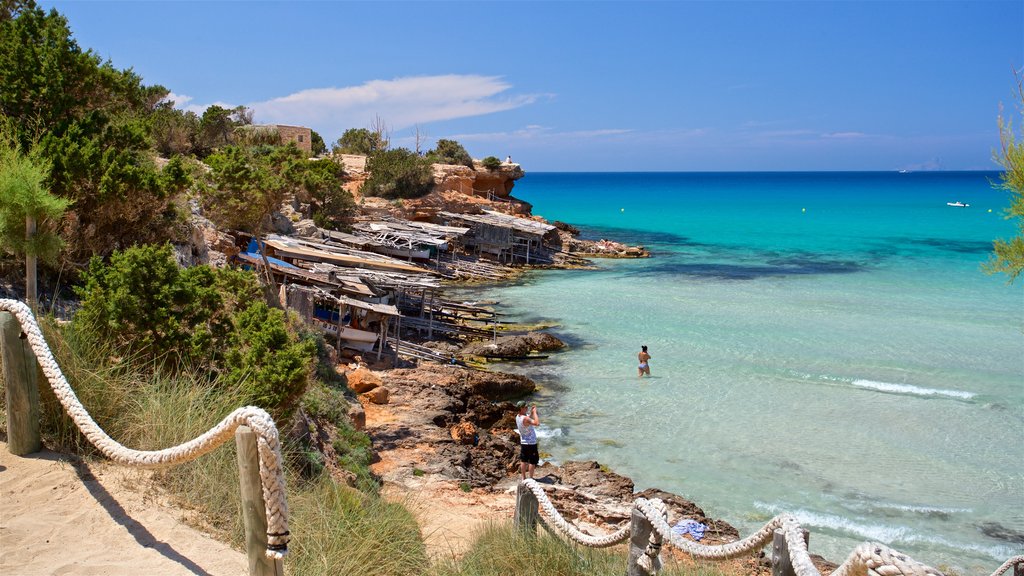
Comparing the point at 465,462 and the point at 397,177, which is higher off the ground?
the point at 397,177

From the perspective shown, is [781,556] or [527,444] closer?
[781,556]

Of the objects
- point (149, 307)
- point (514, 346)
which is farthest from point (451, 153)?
point (149, 307)

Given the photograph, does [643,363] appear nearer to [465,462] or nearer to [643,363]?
[643,363]

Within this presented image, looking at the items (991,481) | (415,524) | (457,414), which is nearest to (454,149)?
(457,414)

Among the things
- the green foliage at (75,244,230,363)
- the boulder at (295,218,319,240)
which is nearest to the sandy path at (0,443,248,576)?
the green foliage at (75,244,230,363)

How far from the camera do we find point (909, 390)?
1842 centimetres

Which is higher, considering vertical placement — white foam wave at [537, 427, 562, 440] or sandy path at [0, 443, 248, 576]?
sandy path at [0, 443, 248, 576]

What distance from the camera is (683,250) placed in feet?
164

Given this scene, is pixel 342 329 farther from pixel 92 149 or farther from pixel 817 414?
pixel 817 414

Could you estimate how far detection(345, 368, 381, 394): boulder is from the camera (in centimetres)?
1606

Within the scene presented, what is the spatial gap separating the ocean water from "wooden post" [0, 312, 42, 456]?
968cm

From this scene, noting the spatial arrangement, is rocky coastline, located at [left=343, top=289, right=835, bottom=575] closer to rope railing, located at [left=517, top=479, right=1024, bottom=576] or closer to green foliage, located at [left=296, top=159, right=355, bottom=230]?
rope railing, located at [left=517, top=479, right=1024, bottom=576]

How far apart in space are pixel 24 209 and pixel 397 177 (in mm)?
35804

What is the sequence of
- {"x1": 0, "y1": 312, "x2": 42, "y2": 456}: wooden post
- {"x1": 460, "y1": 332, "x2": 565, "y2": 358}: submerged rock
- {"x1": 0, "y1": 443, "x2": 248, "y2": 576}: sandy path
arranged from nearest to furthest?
1. {"x1": 0, "y1": 443, "x2": 248, "y2": 576}: sandy path
2. {"x1": 0, "y1": 312, "x2": 42, "y2": 456}: wooden post
3. {"x1": 460, "y1": 332, "x2": 565, "y2": 358}: submerged rock
